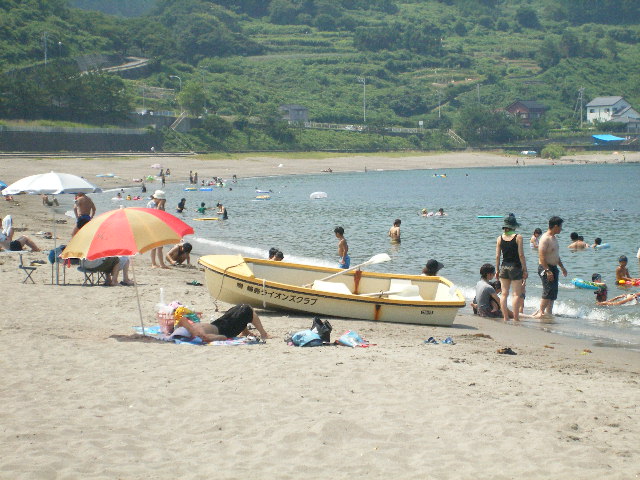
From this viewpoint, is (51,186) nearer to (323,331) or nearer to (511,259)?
(323,331)

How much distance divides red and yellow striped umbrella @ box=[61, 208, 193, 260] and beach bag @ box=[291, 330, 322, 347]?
1860 mm

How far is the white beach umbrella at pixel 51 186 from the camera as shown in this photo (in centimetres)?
1418

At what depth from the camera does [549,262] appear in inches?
533

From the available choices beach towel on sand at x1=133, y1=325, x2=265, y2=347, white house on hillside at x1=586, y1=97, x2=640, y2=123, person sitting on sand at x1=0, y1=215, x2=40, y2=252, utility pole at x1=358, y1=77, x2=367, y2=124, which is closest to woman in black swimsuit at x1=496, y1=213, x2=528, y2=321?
beach towel on sand at x1=133, y1=325, x2=265, y2=347

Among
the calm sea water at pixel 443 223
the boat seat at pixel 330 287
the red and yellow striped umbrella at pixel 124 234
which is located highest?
the red and yellow striped umbrella at pixel 124 234

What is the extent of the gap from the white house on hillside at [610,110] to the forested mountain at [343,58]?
289cm

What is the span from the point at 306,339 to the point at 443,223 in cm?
2775

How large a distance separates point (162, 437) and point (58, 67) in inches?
3539

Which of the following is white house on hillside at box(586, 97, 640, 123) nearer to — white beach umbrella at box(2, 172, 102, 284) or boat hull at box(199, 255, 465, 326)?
boat hull at box(199, 255, 465, 326)

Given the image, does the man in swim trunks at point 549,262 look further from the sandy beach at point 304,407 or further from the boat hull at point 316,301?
the sandy beach at point 304,407

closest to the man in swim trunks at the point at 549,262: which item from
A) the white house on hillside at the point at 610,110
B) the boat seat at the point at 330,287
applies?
the boat seat at the point at 330,287

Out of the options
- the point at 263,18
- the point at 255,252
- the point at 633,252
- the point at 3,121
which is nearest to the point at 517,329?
the point at 255,252

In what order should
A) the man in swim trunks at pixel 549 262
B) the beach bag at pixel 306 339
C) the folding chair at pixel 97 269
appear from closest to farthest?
the beach bag at pixel 306 339
the man in swim trunks at pixel 549 262
the folding chair at pixel 97 269

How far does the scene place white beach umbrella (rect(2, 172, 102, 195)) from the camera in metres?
14.2
